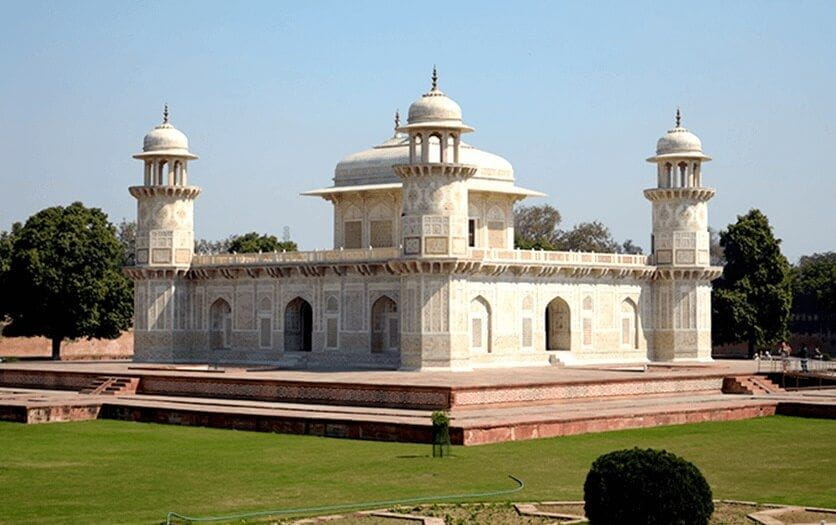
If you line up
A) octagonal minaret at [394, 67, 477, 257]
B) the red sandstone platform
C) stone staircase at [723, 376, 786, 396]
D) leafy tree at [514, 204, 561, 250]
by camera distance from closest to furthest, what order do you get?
the red sandstone platform, stone staircase at [723, 376, 786, 396], octagonal minaret at [394, 67, 477, 257], leafy tree at [514, 204, 561, 250]

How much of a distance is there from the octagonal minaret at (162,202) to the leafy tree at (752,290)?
50.7 ft

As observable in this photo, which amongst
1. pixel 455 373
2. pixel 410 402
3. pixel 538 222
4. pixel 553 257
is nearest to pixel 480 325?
pixel 455 373

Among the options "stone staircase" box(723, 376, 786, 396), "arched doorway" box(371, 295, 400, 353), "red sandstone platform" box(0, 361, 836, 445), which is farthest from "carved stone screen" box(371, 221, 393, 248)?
"stone staircase" box(723, 376, 786, 396)

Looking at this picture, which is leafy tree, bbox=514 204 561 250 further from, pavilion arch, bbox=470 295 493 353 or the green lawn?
the green lawn

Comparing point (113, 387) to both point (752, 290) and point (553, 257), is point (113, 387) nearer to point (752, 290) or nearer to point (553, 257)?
point (553, 257)

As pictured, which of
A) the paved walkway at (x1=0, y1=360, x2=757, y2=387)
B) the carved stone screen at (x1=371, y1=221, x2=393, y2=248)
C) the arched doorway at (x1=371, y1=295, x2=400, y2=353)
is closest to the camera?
the paved walkway at (x1=0, y1=360, x2=757, y2=387)

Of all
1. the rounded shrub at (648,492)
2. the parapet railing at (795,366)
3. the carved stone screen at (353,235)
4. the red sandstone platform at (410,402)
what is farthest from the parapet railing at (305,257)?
the rounded shrub at (648,492)

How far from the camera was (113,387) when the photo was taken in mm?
27109

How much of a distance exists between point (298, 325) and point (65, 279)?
8.99 meters

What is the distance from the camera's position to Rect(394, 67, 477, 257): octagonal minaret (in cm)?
2880

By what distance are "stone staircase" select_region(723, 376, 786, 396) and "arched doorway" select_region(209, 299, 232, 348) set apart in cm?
1287

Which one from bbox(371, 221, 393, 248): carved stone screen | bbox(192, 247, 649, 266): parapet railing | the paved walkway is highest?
bbox(371, 221, 393, 248): carved stone screen

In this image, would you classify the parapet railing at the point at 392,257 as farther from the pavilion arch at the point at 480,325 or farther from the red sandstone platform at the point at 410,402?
the red sandstone platform at the point at 410,402

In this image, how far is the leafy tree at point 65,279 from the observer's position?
39.3 meters
